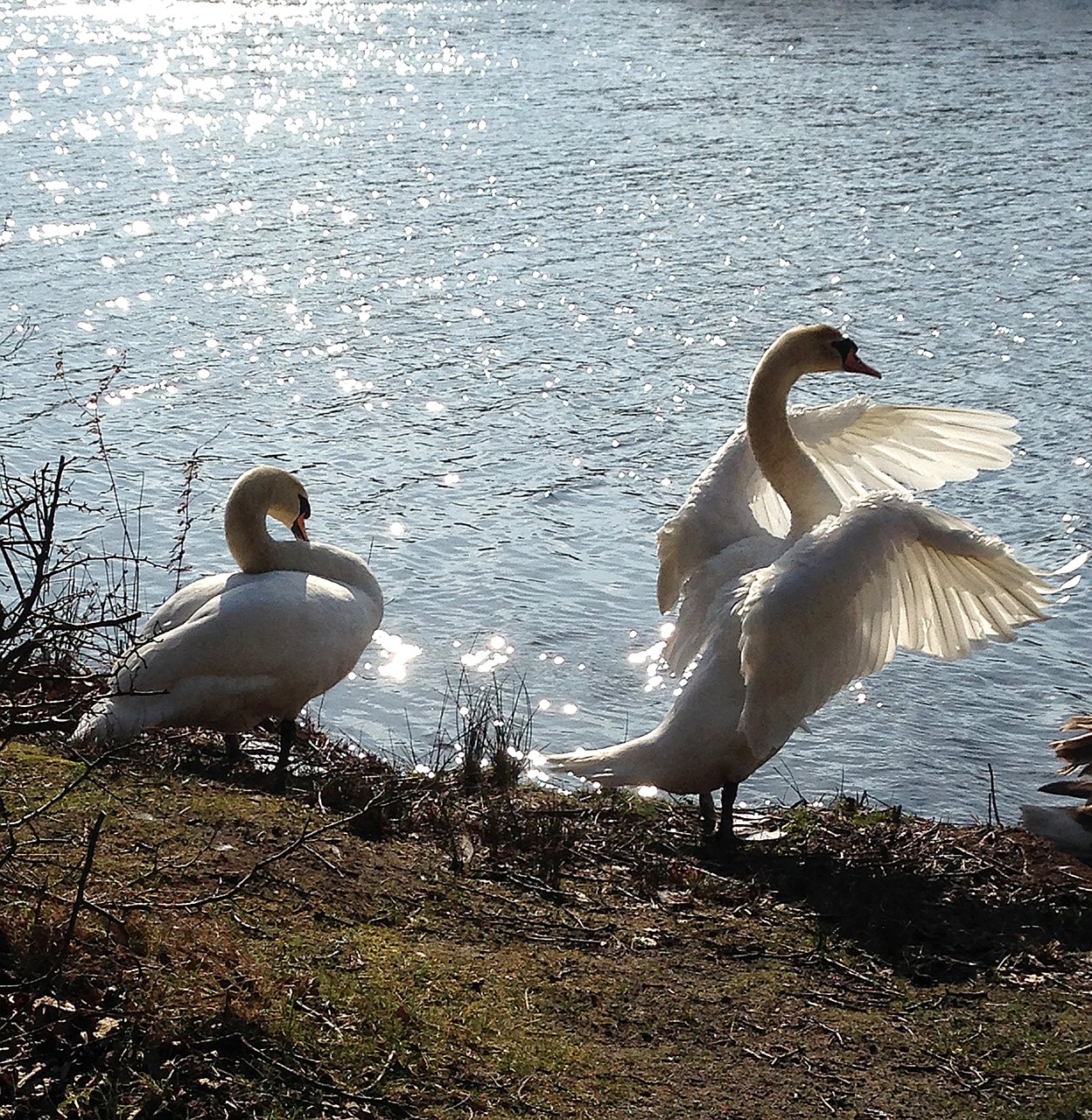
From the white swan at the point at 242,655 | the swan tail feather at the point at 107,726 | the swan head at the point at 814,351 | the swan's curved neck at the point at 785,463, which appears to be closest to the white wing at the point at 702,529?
the swan's curved neck at the point at 785,463

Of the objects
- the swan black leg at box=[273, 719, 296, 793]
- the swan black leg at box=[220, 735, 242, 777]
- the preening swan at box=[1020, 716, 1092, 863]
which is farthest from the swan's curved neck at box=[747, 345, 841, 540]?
the swan black leg at box=[220, 735, 242, 777]

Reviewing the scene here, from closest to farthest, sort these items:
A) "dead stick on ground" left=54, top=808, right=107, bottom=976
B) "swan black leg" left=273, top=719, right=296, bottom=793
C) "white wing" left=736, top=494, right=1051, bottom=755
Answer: "dead stick on ground" left=54, top=808, right=107, bottom=976 → "white wing" left=736, top=494, right=1051, bottom=755 → "swan black leg" left=273, top=719, right=296, bottom=793

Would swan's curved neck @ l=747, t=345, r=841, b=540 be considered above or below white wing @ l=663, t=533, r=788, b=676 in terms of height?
above

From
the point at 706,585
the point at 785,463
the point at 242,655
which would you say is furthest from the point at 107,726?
the point at 785,463

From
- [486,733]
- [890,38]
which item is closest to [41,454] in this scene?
[486,733]

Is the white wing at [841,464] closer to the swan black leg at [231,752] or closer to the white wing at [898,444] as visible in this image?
the white wing at [898,444]

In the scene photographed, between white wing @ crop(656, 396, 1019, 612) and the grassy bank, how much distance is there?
3.79 ft

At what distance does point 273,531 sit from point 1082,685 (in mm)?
4402

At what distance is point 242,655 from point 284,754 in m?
0.44

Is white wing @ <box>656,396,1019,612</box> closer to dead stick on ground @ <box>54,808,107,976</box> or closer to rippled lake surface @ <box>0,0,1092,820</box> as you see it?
rippled lake surface @ <box>0,0,1092,820</box>

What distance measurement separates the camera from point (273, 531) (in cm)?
941

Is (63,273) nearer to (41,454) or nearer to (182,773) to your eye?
(41,454)

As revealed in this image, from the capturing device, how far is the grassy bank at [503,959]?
366 cm

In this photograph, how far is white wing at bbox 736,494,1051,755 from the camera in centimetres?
562
